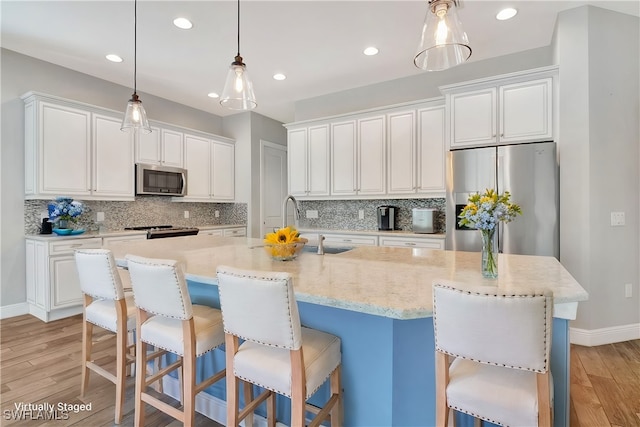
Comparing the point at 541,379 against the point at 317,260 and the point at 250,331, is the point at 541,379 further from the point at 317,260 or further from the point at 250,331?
the point at 317,260

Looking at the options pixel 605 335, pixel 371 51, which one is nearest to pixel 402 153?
pixel 371 51

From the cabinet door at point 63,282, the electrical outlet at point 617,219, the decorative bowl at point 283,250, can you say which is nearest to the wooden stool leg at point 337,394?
the decorative bowl at point 283,250

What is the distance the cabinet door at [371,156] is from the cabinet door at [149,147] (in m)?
2.88

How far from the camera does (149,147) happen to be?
14.7 ft

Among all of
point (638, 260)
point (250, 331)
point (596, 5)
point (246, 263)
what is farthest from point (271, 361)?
point (596, 5)

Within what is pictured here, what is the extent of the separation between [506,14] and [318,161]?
A: 2.69 metres

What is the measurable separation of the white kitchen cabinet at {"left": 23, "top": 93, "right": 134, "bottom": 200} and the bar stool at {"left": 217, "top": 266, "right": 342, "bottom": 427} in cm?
348

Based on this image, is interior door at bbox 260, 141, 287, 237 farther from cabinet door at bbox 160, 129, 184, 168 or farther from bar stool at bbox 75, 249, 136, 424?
bar stool at bbox 75, 249, 136, 424

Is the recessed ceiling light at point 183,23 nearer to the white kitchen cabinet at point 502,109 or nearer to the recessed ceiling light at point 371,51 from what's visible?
the recessed ceiling light at point 371,51

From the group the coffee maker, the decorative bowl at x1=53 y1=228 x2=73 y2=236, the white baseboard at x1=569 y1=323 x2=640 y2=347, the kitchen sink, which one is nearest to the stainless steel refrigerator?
the white baseboard at x1=569 y1=323 x2=640 y2=347

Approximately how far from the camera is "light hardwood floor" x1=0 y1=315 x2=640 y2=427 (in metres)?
1.85

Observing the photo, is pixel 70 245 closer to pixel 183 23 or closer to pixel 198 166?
pixel 198 166

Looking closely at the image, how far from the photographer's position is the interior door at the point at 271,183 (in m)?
5.95

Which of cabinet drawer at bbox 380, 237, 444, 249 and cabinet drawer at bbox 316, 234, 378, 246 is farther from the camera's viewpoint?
cabinet drawer at bbox 316, 234, 378, 246
